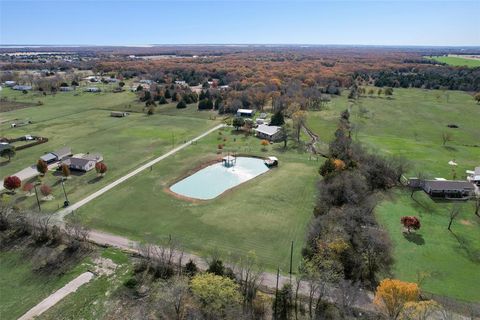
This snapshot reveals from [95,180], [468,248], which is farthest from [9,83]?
[468,248]

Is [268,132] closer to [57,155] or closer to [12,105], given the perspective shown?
[57,155]

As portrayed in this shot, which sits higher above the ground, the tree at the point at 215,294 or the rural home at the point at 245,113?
the rural home at the point at 245,113

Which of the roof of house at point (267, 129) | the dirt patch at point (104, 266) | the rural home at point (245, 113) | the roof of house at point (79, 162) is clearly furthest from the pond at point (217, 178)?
the rural home at point (245, 113)

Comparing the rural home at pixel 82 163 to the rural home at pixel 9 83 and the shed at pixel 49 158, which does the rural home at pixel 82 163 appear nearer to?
the shed at pixel 49 158

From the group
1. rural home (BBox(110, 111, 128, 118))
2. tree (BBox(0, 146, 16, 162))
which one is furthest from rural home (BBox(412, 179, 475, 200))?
rural home (BBox(110, 111, 128, 118))

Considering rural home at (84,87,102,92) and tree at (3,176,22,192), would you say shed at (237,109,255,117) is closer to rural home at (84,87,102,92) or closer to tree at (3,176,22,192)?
tree at (3,176,22,192)

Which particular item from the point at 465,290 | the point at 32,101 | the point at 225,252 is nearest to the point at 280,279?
the point at 225,252

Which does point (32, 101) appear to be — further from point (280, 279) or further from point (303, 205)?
point (280, 279)
